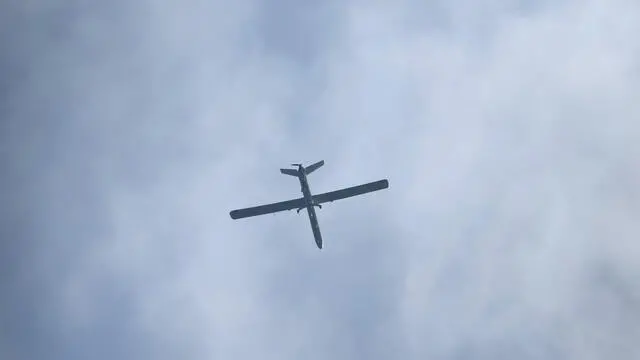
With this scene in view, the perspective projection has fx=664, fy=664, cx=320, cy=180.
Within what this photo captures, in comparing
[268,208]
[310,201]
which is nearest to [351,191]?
[310,201]

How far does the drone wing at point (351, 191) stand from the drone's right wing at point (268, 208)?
3.36 metres

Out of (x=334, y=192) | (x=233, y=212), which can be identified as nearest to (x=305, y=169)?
(x=334, y=192)

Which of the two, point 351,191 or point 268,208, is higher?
point 268,208

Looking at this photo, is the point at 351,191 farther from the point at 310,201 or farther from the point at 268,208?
the point at 268,208

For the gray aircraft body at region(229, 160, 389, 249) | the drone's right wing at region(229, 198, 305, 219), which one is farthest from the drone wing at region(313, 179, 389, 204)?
the drone's right wing at region(229, 198, 305, 219)

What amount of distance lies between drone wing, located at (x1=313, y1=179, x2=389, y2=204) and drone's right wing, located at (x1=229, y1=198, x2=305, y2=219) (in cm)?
336

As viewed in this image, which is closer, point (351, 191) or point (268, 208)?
point (351, 191)

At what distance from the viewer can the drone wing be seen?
116m

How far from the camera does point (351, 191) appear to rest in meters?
117

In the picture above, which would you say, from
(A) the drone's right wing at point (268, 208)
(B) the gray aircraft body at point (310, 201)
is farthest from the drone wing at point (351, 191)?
(A) the drone's right wing at point (268, 208)

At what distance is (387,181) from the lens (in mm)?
116062

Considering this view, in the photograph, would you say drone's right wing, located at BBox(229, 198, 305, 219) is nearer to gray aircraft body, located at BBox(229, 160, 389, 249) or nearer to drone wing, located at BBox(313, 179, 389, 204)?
gray aircraft body, located at BBox(229, 160, 389, 249)

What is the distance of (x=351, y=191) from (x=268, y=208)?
15.1 meters

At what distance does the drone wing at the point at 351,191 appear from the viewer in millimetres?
116188
